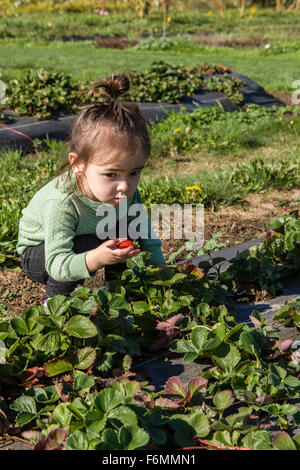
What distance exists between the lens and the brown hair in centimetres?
233

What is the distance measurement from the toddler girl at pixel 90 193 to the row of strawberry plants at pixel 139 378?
312mm

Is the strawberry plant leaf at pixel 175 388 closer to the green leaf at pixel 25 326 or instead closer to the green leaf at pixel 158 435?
the green leaf at pixel 158 435

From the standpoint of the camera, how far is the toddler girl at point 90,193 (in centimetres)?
233

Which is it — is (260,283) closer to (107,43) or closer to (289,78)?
(289,78)

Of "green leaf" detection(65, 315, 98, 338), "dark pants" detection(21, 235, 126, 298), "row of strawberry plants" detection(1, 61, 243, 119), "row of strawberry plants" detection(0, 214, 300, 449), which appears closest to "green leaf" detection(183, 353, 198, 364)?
"row of strawberry plants" detection(0, 214, 300, 449)

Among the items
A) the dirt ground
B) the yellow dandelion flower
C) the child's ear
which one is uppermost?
the child's ear

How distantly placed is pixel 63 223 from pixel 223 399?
1178 mm

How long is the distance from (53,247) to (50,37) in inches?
651

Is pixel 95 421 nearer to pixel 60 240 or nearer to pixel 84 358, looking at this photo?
pixel 84 358

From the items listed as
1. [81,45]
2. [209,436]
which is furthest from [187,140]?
[81,45]

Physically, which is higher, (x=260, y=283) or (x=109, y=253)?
(x=109, y=253)

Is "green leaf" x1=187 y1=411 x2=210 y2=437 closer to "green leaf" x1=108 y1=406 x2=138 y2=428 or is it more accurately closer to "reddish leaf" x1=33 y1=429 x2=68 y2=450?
"green leaf" x1=108 y1=406 x2=138 y2=428

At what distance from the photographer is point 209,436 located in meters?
1.66

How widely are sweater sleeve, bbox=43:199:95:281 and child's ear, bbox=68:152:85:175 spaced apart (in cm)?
15
